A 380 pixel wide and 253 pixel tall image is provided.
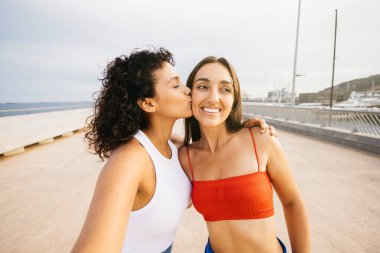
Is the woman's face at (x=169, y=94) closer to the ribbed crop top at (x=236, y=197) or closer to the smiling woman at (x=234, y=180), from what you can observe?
the smiling woman at (x=234, y=180)

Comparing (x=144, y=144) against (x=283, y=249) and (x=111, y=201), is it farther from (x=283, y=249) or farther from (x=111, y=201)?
(x=283, y=249)

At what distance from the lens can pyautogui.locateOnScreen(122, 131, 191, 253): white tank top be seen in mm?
1532

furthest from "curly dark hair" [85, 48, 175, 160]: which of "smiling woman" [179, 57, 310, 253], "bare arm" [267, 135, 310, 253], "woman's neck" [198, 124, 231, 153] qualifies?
"bare arm" [267, 135, 310, 253]

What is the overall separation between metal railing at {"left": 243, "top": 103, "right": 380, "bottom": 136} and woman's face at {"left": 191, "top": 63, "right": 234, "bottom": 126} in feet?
31.4

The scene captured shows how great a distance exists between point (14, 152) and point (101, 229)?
8.93 metres

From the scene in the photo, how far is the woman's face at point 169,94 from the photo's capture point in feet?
6.75

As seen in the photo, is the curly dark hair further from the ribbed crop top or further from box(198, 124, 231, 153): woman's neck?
the ribbed crop top

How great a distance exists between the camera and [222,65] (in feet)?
7.52

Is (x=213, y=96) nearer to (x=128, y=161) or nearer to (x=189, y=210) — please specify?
(x=128, y=161)

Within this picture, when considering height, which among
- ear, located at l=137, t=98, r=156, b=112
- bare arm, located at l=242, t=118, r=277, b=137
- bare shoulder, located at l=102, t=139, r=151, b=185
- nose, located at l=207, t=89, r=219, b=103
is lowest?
bare shoulder, located at l=102, t=139, r=151, b=185

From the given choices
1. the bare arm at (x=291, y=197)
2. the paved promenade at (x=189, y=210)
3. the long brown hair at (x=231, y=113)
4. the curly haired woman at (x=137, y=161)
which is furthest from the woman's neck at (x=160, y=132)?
the paved promenade at (x=189, y=210)

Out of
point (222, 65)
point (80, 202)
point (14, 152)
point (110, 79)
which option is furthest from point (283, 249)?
point (14, 152)

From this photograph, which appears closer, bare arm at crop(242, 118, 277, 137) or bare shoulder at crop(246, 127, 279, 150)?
bare shoulder at crop(246, 127, 279, 150)

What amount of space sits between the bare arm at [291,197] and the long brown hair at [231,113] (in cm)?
57
